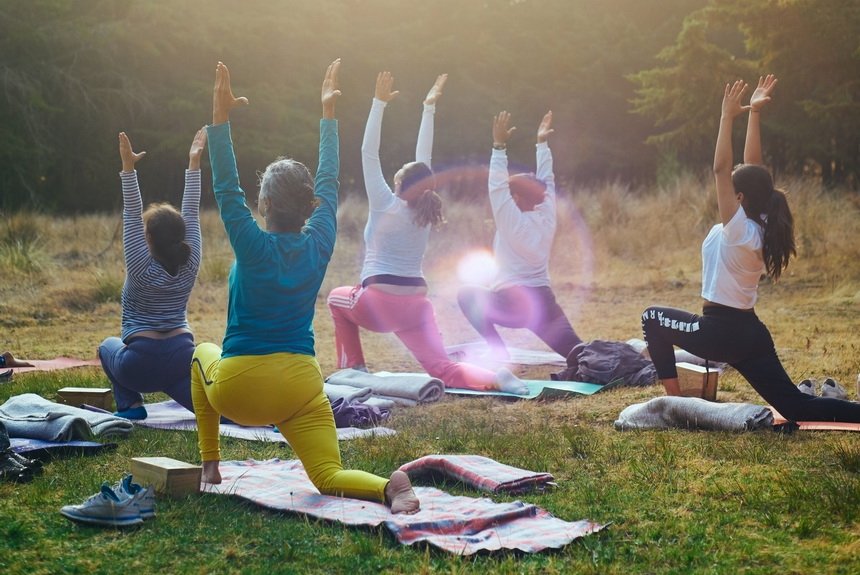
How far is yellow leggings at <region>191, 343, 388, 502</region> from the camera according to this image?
3.43 m

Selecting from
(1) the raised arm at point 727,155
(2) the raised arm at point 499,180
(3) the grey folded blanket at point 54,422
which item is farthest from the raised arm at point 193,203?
(1) the raised arm at point 727,155

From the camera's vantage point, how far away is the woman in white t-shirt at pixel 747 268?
15.3ft

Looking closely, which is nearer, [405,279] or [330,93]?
[330,93]

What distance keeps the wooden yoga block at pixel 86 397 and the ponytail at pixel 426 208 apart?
2181mm

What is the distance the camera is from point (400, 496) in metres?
3.32

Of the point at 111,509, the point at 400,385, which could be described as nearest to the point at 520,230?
the point at 400,385

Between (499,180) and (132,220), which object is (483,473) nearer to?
(132,220)

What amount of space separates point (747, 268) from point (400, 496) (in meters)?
2.39

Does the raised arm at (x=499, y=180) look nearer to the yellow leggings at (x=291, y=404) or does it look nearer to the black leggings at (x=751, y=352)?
the black leggings at (x=751, y=352)

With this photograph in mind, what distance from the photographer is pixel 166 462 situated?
365 centimetres

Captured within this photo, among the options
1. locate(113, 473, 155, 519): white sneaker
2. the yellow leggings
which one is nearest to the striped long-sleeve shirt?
the yellow leggings

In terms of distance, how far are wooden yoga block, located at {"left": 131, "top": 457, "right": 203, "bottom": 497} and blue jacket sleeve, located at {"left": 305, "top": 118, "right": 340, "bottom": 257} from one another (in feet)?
3.11

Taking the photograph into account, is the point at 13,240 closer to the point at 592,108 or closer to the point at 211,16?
the point at 211,16

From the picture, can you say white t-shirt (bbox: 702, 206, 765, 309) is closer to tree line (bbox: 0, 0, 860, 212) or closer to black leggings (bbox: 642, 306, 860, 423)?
black leggings (bbox: 642, 306, 860, 423)
